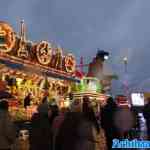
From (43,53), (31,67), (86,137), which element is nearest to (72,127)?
(86,137)

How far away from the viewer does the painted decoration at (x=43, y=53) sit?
106ft

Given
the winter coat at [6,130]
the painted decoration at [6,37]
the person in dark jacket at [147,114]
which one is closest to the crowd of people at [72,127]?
the winter coat at [6,130]

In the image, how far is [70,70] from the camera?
3788 centimetres

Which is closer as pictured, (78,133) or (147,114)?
(78,133)

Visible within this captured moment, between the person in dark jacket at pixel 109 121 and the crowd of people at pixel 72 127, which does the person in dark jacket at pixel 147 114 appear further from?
the person in dark jacket at pixel 109 121

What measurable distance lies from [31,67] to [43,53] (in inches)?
118

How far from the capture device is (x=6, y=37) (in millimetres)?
28047

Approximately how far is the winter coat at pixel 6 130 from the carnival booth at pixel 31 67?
1430cm

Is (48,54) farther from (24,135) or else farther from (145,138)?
(145,138)

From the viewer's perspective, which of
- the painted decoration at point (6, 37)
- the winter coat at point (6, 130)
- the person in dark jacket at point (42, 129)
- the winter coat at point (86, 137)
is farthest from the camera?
the painted decoration at point (6, 37)

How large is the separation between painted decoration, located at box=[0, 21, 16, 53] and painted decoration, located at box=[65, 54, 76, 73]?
915cm

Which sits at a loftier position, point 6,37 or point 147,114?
point 6,37

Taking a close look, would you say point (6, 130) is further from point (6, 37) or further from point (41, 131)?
point (6, 37)

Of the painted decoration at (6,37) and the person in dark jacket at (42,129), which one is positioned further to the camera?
the painted decoration at (6,37)
